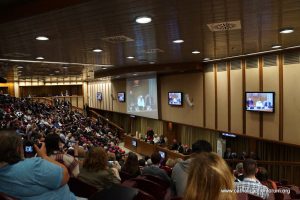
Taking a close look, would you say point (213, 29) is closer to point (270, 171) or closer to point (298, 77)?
point (298, 77)

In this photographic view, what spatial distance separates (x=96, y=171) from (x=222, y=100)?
875 cm

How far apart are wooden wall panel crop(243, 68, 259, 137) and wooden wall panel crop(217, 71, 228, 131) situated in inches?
46.5

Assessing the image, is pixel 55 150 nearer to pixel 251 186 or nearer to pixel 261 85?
pixel 251 186

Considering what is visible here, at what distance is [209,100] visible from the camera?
1239cm

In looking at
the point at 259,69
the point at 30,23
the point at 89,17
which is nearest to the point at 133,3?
the point at 89,17

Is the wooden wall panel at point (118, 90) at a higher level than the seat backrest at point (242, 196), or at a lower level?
higher

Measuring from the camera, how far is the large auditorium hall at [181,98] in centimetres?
217

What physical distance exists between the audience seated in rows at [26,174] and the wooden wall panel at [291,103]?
7985 mm

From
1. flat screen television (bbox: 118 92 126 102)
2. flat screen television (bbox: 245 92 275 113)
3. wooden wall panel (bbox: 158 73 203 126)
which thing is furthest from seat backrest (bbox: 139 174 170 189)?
flat screen television (bbox: 118 92 126 102)

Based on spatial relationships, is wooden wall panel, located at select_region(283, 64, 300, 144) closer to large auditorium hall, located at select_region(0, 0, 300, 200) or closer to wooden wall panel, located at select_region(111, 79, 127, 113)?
large auditorium hall, located at select_region(0, 0, 300, 200)

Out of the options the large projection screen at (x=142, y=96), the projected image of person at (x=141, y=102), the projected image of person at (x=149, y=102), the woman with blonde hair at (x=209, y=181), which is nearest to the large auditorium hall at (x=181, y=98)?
the woman with blonde hair at (x=209, y=181)

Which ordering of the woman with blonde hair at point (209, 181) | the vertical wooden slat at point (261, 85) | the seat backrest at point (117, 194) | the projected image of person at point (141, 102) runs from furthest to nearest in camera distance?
the projected image of person at point (141, 102), the vertical wooden slat at point (261, 85), the seat backrest at point (117, 194), the woman with blonde hair at point (209, 181)

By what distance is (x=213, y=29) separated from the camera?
5.54 metres

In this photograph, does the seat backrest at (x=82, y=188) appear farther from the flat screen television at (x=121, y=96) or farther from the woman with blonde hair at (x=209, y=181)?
the flat screen television at (x=121, y=96)
